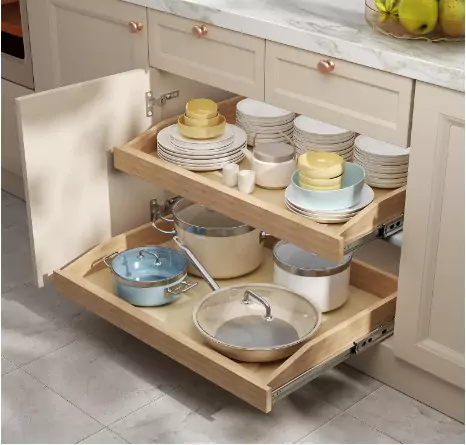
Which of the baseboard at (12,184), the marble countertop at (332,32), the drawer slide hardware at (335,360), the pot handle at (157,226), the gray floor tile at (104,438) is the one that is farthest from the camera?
the baseboard at (12,184)

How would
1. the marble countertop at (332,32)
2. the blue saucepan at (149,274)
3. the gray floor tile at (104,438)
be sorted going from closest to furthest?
1. the marble countertop at (332,32)
2. the gray floor tile at (104,438)
3. the blue saucepan at (149,274)

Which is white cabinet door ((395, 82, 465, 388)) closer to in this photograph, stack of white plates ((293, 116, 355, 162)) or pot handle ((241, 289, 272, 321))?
pot handle ((241, 289, 272, 321))

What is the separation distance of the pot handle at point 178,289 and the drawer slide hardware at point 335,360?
18.4 inches

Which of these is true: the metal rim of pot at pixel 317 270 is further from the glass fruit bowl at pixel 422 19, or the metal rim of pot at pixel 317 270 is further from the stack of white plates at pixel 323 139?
the glass fruit bowl at pixel 422 19

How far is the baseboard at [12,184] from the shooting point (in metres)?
3.59

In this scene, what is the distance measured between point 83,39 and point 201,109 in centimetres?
48

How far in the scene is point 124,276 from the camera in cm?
267

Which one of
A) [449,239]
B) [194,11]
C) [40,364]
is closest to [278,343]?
[449,239]

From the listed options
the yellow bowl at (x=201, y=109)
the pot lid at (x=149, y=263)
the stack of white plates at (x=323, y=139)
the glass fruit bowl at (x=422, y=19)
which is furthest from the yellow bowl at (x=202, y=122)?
the glass fruit bowl at (x=422, y=19)

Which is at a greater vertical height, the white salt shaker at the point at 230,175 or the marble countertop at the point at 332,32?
the marble countertop at the point at 332,32

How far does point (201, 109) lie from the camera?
2.75 metres

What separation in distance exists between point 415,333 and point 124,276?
80 cm

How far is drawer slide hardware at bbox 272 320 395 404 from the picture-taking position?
228 centimetres

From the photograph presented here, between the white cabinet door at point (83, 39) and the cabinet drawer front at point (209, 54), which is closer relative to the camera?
the cabinet drawer front at point (209, 54)
